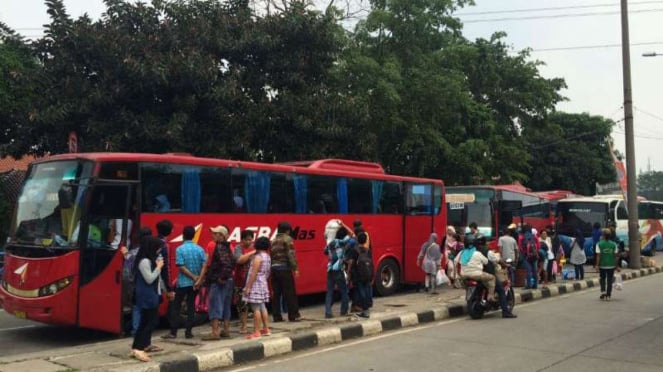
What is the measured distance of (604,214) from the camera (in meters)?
25.4

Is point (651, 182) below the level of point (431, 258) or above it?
above

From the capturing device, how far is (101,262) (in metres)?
8.69

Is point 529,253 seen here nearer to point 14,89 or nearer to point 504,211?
point 504,211

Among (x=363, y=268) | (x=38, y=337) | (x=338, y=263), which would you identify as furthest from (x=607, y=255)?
(x=38, y=337)

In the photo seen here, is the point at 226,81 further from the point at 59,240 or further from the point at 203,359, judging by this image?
the point at 203,359

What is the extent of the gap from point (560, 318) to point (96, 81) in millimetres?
12107

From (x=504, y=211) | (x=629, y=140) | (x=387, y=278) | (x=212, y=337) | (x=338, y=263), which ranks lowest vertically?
(x=212, y=337)

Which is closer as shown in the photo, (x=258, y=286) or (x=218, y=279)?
(x=218, y=279)

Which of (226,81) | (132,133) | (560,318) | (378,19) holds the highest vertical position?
(378,19)

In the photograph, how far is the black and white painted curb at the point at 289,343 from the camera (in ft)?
23.0

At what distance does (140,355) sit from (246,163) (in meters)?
4.60

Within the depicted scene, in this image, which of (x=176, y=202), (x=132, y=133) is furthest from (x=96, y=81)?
(x=176, y=202)

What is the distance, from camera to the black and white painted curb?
7.02 m

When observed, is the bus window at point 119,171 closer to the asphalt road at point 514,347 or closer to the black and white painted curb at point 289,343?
the black and white painted curb at point 289,343
